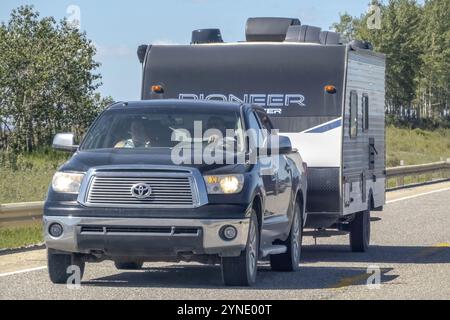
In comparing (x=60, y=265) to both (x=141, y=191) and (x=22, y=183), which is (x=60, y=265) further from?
(x=22, y=183)

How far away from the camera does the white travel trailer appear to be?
1516 cm

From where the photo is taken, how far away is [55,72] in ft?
174

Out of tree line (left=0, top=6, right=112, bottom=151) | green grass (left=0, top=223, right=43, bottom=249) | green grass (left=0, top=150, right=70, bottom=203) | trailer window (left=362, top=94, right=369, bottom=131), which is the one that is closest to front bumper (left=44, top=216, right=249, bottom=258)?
green grass (left=0, top=223, right=43, bottom=249)

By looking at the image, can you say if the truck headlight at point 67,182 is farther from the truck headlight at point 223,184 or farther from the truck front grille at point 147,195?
the truck headlight at point 223,184

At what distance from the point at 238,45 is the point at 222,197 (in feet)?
16.1

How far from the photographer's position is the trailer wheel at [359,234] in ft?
53.2

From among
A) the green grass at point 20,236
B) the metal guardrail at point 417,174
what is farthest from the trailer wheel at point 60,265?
the metal guardrail at point 417,174

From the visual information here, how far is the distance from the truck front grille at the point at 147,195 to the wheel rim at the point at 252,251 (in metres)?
0.81

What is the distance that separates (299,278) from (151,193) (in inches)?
95.0

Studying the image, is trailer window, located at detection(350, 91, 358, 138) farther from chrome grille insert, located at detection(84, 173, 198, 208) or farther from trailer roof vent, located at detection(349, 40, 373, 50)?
chrome grille insert, located at detection(84, 173, 198, 208)

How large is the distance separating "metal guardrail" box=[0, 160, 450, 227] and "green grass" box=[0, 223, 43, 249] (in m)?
0.26

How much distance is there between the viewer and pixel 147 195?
11.0 m

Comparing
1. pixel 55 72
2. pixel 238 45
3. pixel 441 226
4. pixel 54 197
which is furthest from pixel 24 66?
→ pixel 54 197
